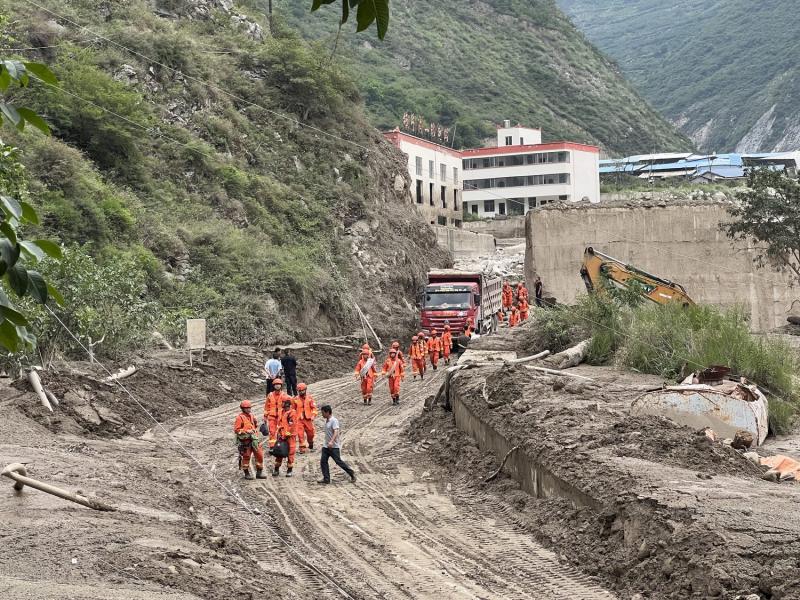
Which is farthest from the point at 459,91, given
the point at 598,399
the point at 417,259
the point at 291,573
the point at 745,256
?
the point at 291,573

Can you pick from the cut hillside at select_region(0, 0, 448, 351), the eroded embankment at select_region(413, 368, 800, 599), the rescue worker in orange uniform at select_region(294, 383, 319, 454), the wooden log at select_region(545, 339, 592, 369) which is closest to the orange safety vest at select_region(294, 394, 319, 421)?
the rescue worker in orange uniform at select_region(294, 383, 319, 454)

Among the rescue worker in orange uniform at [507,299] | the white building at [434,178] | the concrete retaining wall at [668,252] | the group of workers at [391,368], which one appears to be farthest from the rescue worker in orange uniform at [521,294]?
the white building at [434,178]

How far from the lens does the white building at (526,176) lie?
9262 centimetres

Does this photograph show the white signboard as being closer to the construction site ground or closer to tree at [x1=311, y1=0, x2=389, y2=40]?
the construction site ground

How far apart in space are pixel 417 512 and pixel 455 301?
85.4 ft

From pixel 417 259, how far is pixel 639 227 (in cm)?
1249

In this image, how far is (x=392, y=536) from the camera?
47.8ft

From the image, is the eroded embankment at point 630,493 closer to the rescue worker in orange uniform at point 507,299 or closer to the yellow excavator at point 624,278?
the yellow excavator at point 624,278

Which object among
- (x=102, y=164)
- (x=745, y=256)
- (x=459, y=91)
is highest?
(x=459, y=91)

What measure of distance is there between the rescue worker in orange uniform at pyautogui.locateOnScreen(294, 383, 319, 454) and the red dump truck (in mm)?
20132

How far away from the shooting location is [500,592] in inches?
459

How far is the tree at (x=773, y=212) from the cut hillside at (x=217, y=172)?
1530cm

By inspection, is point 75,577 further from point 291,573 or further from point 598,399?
point 598,399

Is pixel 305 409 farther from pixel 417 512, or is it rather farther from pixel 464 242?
pixel 464 242
